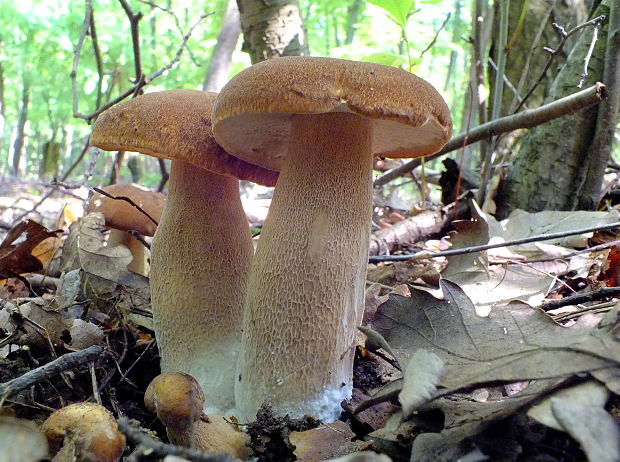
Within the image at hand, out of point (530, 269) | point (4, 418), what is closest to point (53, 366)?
point (4, 418)

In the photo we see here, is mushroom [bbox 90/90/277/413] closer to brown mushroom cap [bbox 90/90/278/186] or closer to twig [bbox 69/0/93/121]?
brown mushroom cap [bbox 90/90/278/186]

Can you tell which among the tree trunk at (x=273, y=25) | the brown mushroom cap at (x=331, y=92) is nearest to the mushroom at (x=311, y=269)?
the brown mushroom cap at (x=331, y=92)

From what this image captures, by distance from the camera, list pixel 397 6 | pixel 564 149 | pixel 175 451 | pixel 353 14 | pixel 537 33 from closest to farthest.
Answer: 1. pixel 175 451
2. pixel 397 6
3. pixel 564 149
4. pixel 537 33
5. pixel 353 14

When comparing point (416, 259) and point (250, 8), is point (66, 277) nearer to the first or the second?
point (416, 259)

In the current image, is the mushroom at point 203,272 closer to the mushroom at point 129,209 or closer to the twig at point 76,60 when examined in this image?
the mushroom at point 129,209

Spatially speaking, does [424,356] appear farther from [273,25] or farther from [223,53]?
[223,53]

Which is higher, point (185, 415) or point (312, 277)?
point (312, 277)

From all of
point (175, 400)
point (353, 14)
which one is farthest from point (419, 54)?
point (353, 14)

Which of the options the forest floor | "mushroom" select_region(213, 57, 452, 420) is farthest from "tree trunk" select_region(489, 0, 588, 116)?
"mushroom" select_region(213, 57, 452, 420)
